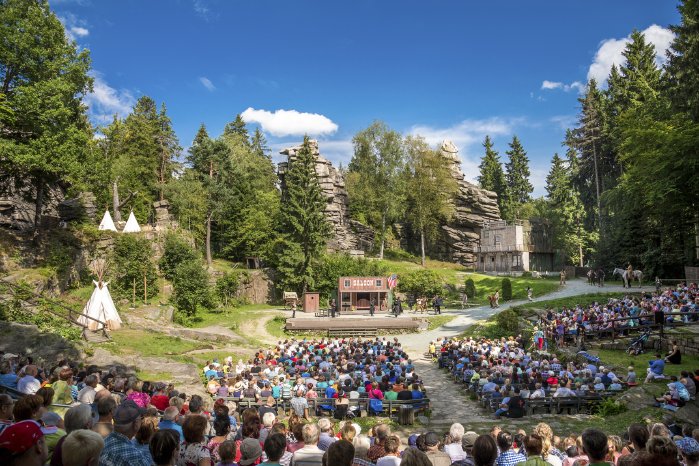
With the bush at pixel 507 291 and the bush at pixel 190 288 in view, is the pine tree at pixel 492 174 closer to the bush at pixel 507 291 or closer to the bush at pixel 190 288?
the bush at pixel 507 291

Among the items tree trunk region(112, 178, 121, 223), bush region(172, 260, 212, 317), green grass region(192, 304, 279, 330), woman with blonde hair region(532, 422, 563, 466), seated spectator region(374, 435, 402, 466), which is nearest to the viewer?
seated spectator region(374, 435, 402, 466)

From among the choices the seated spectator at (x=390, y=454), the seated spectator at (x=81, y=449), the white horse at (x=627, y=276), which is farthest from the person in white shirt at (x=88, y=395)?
the white horse at (x=627, y=276)

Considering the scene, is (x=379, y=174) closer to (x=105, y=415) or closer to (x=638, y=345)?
(x=638, y=345)

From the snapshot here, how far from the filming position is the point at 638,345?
2052cm

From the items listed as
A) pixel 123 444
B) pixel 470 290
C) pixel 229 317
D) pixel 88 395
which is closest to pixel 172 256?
pixel 229 317

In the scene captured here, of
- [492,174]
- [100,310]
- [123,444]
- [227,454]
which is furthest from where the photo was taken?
[492,174]

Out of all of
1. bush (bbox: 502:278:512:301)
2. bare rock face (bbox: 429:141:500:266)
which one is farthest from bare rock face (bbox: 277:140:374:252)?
bush (bbox: 502:278:512:301)

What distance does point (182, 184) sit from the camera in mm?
47656

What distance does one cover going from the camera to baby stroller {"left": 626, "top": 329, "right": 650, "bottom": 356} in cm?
2023

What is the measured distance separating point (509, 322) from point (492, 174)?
49.7 m

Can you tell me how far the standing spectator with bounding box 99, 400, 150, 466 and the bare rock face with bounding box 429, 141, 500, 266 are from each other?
60.2 metres

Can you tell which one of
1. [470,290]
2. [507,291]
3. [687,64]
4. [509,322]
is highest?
[687,64]

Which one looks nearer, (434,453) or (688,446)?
(688,446)

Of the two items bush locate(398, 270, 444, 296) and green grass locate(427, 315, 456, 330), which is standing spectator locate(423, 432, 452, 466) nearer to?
green grass locate(427, 315, 456, 330)
